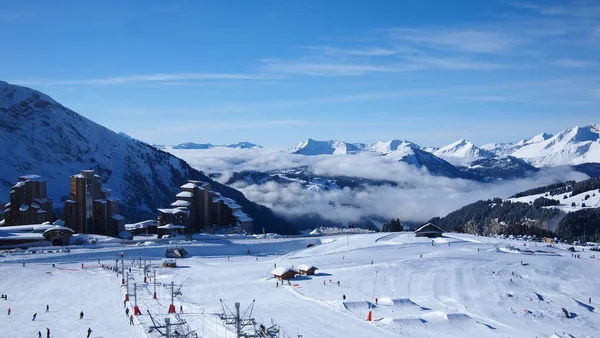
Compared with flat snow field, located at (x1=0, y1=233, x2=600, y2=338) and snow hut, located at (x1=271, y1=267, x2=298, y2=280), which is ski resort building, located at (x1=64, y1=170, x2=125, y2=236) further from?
snow hut, located at (x1=271, y1=267, x2=298, y2=280)

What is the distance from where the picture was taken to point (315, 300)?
2271 inches

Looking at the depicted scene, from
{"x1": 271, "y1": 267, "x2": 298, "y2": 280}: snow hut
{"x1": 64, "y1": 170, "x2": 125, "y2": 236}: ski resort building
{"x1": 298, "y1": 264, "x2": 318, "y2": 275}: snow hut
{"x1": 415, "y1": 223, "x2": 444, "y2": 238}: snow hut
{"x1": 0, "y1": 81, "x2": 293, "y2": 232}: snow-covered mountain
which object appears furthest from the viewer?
{"x1": 0, "y1": 81, "x2": 293, "y2": 232}: snow-covered mountain

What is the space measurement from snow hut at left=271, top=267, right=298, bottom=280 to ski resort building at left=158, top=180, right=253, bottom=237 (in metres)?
49.1

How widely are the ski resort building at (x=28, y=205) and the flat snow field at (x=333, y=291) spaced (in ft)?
85.1

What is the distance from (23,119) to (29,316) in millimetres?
157709

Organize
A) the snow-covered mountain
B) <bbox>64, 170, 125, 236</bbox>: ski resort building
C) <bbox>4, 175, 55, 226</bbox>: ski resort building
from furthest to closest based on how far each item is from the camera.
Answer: the snow-covered mountain < <bbox>64, 170, 125, 236</bbox>: ski resort building < <bbox>4, 175, 55, 226</bbox>: ski resort building

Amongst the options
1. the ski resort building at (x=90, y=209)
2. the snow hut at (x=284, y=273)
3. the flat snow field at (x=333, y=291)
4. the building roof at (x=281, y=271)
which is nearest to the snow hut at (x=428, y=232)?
the flat snow field at (x=333, y=291)

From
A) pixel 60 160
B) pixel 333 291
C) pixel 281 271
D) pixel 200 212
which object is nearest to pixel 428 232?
pixel 200 212

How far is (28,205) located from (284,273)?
6239 centimetres

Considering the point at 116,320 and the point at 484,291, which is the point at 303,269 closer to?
the point at 484,291

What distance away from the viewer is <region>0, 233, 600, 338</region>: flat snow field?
48.2 meters

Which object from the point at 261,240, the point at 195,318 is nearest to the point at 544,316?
the point at 195,318

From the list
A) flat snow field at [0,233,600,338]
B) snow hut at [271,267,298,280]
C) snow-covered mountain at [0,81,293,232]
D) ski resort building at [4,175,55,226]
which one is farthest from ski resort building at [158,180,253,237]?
snow hut at [271,267,298,280]

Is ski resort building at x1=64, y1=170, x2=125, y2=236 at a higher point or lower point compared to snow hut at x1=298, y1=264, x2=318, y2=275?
higher
